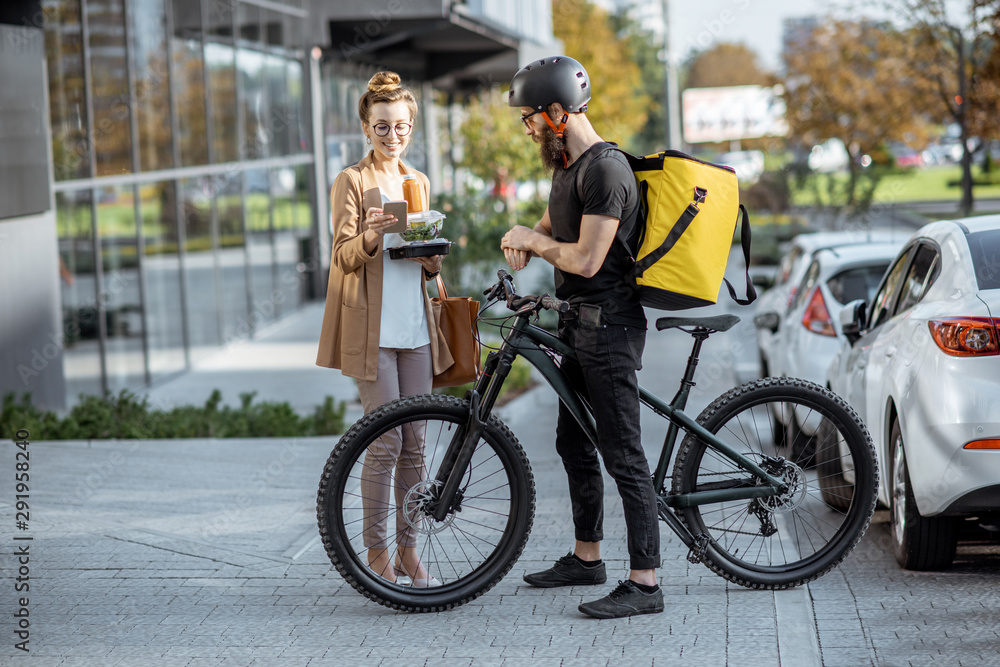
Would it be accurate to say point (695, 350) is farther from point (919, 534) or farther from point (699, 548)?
point (919, 534)

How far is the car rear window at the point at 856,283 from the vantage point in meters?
8.81

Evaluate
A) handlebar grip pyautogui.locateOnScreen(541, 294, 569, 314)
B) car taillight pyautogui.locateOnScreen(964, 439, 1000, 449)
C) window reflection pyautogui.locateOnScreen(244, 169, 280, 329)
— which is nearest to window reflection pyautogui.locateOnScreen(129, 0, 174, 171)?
window reflection pyautogui.locateOnScreen(244, 169, 280, 329)

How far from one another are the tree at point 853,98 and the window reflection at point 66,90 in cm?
1600

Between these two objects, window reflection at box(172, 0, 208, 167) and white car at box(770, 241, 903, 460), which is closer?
white car at box(770, 241, 903, 460)

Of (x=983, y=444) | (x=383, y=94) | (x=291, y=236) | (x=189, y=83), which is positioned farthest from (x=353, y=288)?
(x=291, y=236)

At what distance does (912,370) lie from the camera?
199 inches

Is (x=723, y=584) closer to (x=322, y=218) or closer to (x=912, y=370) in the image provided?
(x=912, y=370)

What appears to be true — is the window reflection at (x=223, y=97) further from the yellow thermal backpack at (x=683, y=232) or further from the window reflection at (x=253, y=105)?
the yellow thermal backpack at (x=683, y=232)

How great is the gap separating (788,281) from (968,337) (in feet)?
21.1

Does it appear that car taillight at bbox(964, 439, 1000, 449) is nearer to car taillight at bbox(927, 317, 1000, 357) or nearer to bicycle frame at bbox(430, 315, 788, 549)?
car taillight at bbox(927, 317, 1000, 357)

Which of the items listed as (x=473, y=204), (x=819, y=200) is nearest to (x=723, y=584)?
(x=473, y=204)

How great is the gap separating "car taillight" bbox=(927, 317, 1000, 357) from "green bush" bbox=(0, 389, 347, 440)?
5035 millimetres

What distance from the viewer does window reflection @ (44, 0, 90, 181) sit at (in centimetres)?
1027

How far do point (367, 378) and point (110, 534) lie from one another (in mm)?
1924
